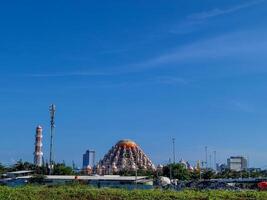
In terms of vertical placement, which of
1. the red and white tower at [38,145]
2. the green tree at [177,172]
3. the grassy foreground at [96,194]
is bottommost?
the grassy foreground at [96,194]

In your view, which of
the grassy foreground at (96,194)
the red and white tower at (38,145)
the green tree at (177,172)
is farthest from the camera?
the red and white tower at (38,145)

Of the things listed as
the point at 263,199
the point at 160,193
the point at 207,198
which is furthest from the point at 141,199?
the point at 263,199

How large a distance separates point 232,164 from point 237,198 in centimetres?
16801

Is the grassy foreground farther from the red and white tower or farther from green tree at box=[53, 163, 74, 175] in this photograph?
the red and white tower

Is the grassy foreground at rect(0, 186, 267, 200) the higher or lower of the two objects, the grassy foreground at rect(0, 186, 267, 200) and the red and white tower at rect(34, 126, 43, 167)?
the lower

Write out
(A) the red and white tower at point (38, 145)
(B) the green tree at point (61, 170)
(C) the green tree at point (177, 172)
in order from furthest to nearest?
(A) the red and white tower at point (38, 145) → (C) the green tree at point (177, 172) → (B) the green tree at point (61, 170)

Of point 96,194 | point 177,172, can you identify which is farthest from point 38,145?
point 96,194

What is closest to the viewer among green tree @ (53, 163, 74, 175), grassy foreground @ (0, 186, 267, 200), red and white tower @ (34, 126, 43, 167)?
grassy foreground @ (0, 186, 267, 200)

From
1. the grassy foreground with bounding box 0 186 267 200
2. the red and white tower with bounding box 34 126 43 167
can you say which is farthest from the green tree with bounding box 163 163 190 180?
the grassy foreground with bounding box 0 186 267 200

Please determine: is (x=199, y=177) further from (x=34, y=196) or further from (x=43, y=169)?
(x=34, y=196)

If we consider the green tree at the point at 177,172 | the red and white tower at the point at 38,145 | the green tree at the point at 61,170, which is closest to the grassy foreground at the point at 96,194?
the green tree at the point at 61,170

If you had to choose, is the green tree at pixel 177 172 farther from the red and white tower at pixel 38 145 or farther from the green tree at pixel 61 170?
the red and white tower at pixel 38 145

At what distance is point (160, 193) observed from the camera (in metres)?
24.8

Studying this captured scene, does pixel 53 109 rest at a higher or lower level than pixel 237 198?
higher
